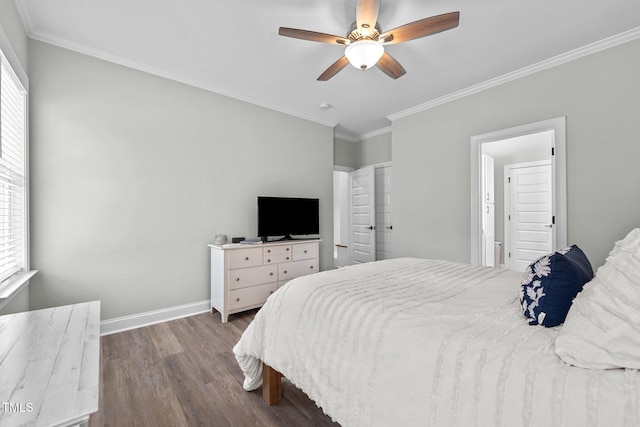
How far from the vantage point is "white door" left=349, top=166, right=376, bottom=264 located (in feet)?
16.5

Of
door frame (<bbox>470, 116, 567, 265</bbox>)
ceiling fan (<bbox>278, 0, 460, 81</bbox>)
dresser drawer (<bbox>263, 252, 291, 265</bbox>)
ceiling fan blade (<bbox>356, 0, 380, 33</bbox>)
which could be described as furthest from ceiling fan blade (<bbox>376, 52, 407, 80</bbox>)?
dresser drawer (<bbox>263, 252, 291, 265</bbox>)

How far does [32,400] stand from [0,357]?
0.41 m

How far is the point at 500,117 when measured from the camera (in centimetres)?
318

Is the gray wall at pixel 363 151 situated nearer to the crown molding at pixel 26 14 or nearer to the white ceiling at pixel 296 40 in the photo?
the white ceiling at pixel 296 40

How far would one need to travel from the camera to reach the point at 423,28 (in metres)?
1.90

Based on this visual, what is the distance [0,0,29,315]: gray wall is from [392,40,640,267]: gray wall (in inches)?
163

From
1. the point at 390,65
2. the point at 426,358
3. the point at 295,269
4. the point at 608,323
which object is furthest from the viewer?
the point at 295,269

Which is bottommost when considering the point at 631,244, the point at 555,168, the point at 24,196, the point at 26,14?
the point at 631,244

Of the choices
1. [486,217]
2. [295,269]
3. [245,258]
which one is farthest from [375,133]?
[245,258]

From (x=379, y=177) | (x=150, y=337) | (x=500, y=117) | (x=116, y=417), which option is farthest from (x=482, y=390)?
(x=379, y=177)

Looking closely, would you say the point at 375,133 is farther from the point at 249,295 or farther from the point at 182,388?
the point at 182,388

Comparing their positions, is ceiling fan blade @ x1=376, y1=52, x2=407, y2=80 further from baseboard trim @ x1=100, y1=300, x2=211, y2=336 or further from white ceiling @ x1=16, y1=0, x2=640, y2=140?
baseboard trim @ x1=100, y1=300, x2=211, y2=336

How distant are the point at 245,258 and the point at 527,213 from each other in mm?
5139

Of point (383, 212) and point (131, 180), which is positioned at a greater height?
point (131, 180)
